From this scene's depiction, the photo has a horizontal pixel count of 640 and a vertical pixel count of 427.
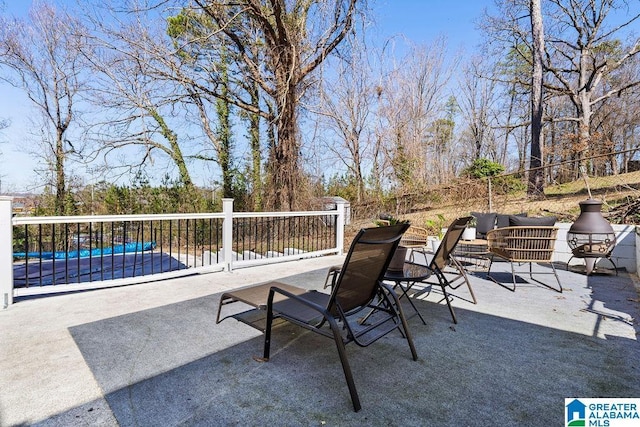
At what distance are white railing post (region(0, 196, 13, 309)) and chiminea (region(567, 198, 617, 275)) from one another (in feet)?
22.4

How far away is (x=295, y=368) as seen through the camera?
2.11 metres

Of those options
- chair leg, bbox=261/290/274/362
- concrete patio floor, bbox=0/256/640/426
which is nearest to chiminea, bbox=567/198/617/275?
concrete patio floor, bbox=0/256/640/426

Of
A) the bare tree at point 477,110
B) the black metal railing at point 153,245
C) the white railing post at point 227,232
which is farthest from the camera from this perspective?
the bare tree at point 477,110

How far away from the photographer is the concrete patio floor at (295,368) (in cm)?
166

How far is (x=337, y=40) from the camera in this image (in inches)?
285

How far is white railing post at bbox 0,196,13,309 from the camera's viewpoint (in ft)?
10.3

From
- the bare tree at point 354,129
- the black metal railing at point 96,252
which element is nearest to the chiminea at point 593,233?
the black metal railing at point 96,252

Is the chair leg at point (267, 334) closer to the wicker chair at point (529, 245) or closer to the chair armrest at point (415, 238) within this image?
the chair armrest at point (415, 238)

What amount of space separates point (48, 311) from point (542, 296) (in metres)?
5.11

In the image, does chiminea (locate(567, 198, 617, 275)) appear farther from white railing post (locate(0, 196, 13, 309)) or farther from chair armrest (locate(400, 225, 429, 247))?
white railing post (locate(0, 196, 13, 309))

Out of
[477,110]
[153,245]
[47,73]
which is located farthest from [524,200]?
[47,73]

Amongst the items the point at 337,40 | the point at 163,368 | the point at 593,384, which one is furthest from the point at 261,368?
the point at 337,40

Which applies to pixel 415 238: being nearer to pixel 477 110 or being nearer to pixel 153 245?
pixel 153 245

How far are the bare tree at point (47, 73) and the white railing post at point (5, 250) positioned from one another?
9.18m
